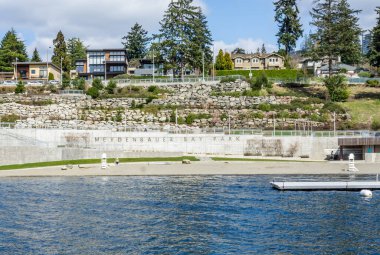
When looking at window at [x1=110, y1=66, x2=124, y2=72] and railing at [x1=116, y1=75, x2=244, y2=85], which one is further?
window at [x1=110, y1=66, x2=124, y2=72]

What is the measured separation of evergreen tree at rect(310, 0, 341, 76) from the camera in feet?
339

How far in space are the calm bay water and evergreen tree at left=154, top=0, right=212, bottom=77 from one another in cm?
6608

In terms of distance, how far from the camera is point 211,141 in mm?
72125

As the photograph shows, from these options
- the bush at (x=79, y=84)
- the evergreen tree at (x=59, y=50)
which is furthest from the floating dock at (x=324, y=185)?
the evergreen tree at (x=59, y=50)

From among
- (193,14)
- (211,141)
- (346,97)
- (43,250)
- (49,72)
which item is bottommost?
(43,250)

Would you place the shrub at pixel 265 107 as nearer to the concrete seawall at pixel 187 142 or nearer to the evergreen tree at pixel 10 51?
the concrete seawall at pixel 187 142

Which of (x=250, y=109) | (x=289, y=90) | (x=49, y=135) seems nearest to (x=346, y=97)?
(x=289, y=90)

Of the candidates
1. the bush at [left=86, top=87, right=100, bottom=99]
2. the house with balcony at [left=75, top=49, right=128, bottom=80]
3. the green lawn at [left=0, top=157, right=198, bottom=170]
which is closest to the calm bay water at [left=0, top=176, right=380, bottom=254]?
the green lawn at [left=0, top=157, right=198, bottom=170]

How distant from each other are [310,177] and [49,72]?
9296cm

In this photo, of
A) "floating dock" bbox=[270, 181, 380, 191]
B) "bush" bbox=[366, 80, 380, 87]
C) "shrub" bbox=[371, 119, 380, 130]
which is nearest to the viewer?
"floating dock" bbox=[270, 181, 380, 191]

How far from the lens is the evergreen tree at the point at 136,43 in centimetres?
16386

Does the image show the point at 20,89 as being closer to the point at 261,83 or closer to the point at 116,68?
the point at 116,68

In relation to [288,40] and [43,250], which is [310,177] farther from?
[288,40]

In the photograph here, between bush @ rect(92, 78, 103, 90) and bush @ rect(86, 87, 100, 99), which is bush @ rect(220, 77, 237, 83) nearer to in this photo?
bush @ rect(92, 78, 103, 90)
